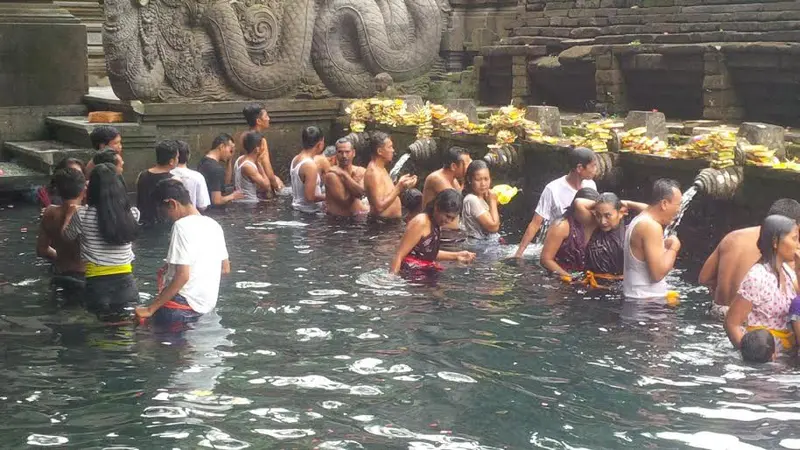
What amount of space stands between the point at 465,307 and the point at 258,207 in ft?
18.6

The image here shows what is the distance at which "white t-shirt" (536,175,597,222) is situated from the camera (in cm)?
1034

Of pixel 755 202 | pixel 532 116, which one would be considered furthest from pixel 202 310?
pixel 532 116

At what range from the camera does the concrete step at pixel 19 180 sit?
1439 centimetres

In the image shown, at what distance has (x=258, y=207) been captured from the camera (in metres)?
14.1

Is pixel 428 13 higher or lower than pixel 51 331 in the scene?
higher

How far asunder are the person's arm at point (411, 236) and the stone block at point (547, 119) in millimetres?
3299

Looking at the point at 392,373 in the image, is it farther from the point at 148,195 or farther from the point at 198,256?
the point at 148,195

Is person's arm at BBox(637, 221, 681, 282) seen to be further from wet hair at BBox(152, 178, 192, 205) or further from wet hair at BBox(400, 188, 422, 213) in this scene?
wet hair at BBox(152, 178, 192, 205)

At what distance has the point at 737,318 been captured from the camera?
23.4 ft

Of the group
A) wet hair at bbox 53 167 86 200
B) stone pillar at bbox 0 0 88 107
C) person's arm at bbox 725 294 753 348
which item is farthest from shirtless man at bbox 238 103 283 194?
person's arm at bbox 725 294 753 348

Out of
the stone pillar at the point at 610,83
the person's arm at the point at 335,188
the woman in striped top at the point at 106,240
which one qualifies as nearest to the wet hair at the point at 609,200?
the woman in striped top at the point at 106,240

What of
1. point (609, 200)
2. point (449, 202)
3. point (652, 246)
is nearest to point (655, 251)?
point (652, 246)

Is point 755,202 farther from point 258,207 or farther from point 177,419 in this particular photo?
point 258,207

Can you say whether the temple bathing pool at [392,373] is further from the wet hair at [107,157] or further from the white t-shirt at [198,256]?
the wet hair at [107,157]
